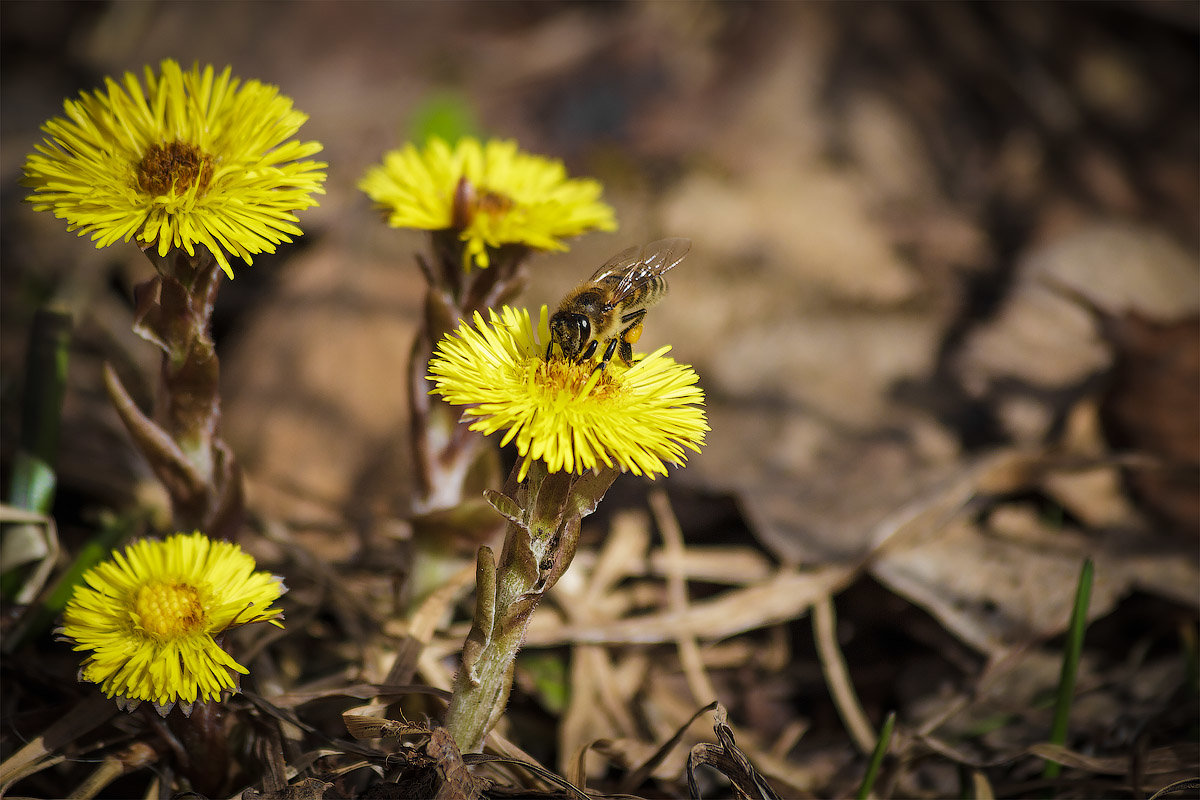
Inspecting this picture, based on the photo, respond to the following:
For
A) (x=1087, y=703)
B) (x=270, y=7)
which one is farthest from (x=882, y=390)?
(x=270, y=7)

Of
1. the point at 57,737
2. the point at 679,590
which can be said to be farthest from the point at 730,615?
the point at 57,737

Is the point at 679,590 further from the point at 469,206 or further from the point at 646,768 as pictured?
the point at 469,206

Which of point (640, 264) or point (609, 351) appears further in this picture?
point (640, 264)

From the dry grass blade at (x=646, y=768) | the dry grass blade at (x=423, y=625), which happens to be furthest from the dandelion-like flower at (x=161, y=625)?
the dry grass blade at (x=646, y=768)

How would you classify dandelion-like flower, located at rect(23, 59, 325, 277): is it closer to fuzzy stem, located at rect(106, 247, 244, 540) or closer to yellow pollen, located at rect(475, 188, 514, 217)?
fuzzy stem, located at rect(106, 247, 244, 540)

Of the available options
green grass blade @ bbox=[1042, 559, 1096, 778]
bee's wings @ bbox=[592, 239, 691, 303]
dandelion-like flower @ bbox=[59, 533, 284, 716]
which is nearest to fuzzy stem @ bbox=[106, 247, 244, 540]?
dandelion-like flower @ bbox=[59, 533, 284, 716]

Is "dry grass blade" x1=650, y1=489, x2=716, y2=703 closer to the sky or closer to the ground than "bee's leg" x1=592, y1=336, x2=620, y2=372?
closer to the ground

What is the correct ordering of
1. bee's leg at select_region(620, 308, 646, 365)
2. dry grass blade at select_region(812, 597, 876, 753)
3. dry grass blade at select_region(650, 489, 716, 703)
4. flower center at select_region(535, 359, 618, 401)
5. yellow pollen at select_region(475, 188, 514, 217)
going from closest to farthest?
flower center at select_region(535, 359, 618, 401) < bee's leg at select_region(620, 308, 646, 365) < yellow pollen at select_region(475, 188, 514, 217) < dry grass blade at select_region(812, 597, 876, 753) < dry grass blade at select_region(650, 489, 716, 703)
